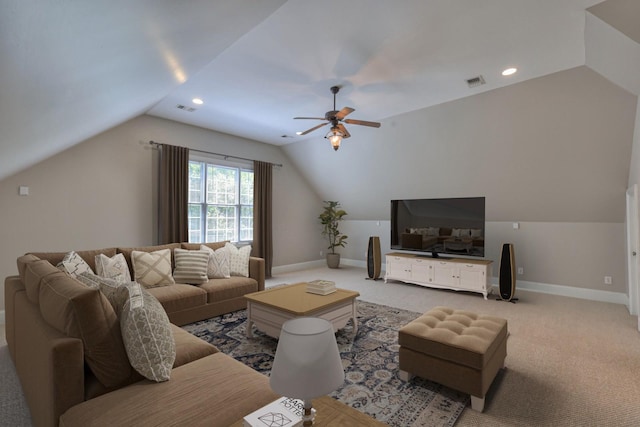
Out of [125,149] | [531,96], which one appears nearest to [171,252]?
[125,149]

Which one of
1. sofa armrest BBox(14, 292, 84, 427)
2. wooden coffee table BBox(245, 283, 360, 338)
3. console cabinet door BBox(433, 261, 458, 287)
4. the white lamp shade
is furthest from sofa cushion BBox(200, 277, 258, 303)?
console cabinet door BBox(433, 261, 458, 287)

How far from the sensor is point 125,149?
462 centimetres

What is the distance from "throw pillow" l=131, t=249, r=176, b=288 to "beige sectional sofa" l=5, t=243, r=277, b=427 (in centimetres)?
165

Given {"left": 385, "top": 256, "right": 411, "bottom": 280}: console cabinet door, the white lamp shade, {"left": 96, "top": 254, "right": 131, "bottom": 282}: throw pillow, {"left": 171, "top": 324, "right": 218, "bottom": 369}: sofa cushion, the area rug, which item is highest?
the white lamp shade

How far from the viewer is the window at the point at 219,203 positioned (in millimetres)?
5473

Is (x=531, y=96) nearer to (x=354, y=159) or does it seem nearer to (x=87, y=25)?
(x=354, y=159)

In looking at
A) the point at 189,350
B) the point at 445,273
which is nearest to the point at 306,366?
the point at 189,350

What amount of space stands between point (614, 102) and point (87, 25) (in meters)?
5.01

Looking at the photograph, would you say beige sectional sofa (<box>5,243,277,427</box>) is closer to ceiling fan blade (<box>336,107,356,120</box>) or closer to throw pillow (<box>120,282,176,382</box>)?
throw pillow (<box>120,282,176,382</box>)

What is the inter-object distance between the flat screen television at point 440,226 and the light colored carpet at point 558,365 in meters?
0.99

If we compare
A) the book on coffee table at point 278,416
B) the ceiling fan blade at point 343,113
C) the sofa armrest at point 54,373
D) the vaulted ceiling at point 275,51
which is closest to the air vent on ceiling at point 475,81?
the vaulted ceiling at point 275,51

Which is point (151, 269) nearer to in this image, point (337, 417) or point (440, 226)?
point (337, 417)

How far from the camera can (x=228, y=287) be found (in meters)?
3.86

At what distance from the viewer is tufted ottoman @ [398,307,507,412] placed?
2002mm
